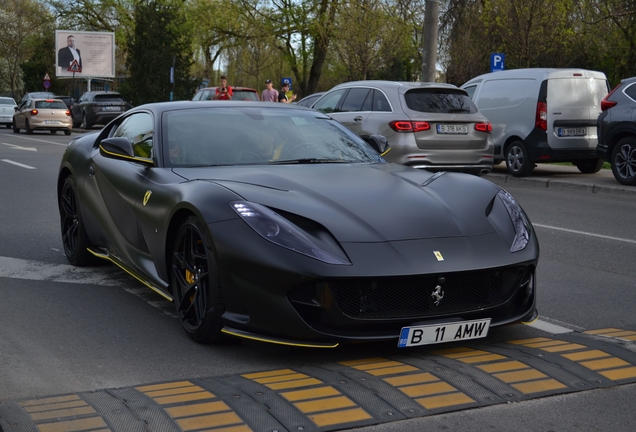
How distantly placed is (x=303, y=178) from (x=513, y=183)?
38.1 feet

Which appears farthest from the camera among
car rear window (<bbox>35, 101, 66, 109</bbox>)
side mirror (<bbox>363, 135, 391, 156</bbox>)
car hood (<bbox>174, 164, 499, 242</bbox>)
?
car rear window (<bbox>35, 101, 66, 109</bbox>)

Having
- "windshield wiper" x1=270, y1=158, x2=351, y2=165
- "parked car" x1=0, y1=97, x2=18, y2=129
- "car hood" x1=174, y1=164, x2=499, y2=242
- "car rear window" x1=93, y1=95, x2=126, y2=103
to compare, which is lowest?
"parked car" x1=0, y1=97, x2=18, y2=129

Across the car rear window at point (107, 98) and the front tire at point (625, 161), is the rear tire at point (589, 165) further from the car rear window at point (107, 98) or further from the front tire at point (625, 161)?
the car rear window at point (107, 98)

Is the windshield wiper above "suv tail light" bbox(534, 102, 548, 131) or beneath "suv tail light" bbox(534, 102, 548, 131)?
beneath

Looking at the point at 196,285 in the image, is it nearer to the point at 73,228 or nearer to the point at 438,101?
the point at 73,228

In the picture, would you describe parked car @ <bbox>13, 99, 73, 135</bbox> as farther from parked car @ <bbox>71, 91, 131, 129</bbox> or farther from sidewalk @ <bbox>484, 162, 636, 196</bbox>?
sidewalk @ <bbox>484, 162, 636, 196</bbox>

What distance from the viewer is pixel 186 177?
205 inches

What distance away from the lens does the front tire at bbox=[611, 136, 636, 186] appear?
14.2 metres

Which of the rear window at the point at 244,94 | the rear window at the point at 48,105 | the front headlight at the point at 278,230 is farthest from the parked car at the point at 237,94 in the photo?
the front headlight at the point at 278,230

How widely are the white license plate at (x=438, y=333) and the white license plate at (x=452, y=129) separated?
10.0 m

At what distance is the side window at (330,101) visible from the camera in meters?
15.9

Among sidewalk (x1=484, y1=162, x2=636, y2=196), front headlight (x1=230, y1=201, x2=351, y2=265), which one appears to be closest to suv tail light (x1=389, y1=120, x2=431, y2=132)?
sidewalk (x1=484, y1=162, x2=636, y2=196)

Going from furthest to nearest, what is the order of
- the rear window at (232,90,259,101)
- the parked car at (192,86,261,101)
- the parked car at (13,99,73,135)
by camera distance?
the parked car at (13,99,73,135) → the rear window at (232,90,259,101) → the parked car at (192,86,261,101)

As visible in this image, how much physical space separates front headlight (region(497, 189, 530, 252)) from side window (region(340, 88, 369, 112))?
10.1 meters
